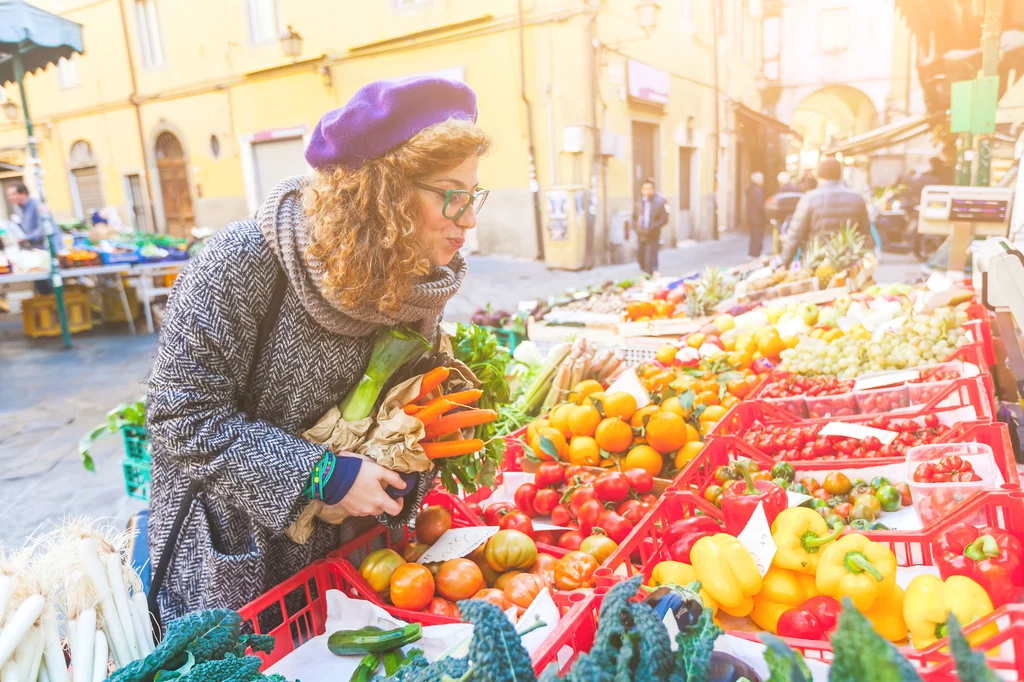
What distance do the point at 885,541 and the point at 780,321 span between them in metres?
2.66

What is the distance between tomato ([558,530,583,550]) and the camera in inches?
76.5

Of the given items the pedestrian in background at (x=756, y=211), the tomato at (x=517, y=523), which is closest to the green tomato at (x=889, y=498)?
the tomato at (x=517, y=523)

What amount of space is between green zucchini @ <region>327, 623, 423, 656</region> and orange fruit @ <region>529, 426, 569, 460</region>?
1.11m

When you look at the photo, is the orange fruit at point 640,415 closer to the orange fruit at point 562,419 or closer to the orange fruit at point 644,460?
the orange fruit at point 644,460

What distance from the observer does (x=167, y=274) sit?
943 centimetres

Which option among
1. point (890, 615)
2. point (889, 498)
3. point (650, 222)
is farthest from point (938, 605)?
point (650, 222)

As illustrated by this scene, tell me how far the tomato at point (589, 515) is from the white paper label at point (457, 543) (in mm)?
323

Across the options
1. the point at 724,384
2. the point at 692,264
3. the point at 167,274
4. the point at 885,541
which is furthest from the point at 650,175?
the point at 885,541

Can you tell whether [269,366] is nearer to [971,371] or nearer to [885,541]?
[885,541]

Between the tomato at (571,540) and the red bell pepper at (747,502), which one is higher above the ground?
the red bell pepper at (747,502)

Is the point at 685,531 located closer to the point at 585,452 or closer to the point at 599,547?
the point at 599,547

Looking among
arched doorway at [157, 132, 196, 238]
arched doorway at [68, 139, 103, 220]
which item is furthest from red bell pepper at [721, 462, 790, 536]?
arched doorway at [68, 139, 103, 220]

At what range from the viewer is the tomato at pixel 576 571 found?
1597mm

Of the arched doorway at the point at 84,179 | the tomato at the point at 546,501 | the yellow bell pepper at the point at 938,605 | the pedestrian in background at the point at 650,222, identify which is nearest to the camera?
the yellow bell pepper at the point at 938,605
